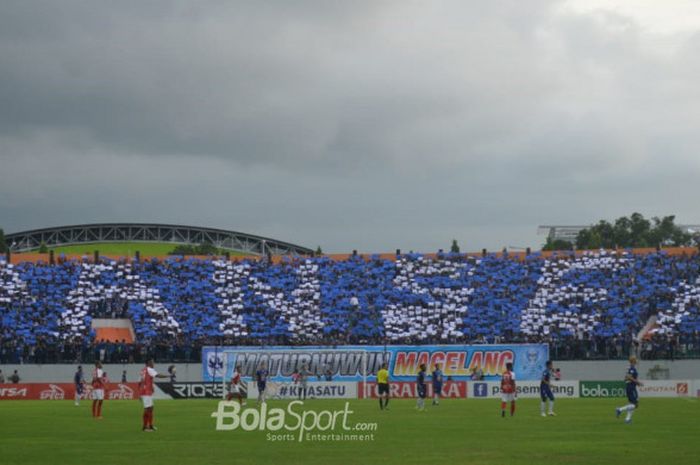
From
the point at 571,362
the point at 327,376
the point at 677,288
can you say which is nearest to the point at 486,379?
the point at 571,362

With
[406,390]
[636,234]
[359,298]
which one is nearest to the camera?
[406,390]

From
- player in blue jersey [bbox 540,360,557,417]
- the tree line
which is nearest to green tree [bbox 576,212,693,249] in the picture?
the tree line

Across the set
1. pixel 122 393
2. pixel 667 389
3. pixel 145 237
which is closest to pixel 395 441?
pixel 667 389

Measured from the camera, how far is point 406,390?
6744 centimetres

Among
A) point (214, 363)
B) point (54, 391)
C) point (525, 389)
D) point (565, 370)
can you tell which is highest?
point (565, 370)

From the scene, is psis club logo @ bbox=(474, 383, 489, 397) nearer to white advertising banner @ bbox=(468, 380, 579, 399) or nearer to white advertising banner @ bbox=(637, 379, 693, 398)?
white advertising banner @ bbox=(468, 380, 579, 399)

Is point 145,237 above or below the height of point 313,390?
above

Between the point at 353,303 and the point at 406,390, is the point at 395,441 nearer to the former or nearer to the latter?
the point at 406,390

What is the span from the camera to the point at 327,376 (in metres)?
72.5

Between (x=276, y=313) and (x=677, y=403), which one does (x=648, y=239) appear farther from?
(x=677, y=403)

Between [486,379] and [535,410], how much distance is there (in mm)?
25009

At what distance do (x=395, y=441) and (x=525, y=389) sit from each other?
3779 centimetres

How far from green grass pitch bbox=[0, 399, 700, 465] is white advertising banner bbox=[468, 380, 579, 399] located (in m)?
17.2
